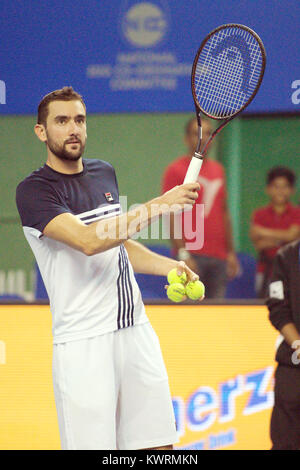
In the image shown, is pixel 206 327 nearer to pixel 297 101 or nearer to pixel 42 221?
pixel 42 221

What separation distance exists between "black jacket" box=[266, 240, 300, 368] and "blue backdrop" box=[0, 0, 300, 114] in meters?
3.12

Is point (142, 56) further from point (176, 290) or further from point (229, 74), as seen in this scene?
point (176, 290)

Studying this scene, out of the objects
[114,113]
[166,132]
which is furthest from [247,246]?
[114,113]

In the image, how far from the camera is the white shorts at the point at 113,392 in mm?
2635

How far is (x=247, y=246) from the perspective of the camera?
7.29 m

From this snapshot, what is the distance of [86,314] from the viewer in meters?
2.64

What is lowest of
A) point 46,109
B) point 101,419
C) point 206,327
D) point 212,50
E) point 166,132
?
point 101,419

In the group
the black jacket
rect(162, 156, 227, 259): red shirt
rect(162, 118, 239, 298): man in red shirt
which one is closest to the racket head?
the black jacket

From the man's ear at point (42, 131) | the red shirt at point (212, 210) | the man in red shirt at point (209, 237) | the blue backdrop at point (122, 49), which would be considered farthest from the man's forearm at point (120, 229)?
the blue backdrop at point (122, 49)

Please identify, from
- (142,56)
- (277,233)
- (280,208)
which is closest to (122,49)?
(142,56)

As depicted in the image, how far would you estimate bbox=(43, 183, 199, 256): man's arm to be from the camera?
8.02ft

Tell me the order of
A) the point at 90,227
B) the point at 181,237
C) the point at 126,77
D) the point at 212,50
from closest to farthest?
the point at 90,227
the point at 212,50
the point at 181,237
the point at 126,77

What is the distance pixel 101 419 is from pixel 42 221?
679mm

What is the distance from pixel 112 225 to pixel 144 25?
4.28m
